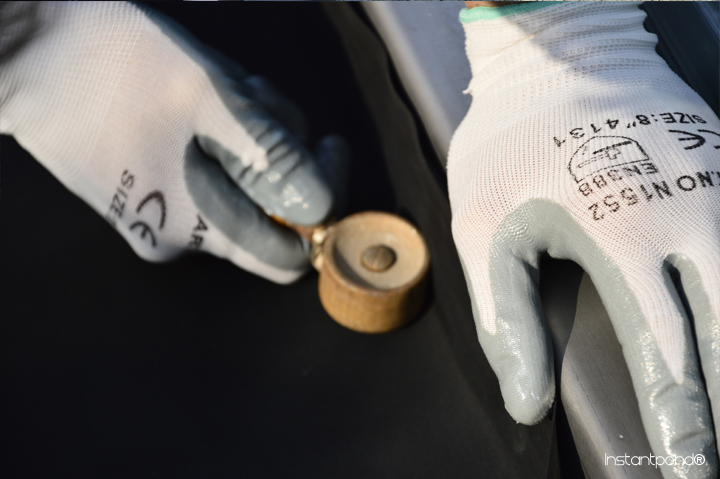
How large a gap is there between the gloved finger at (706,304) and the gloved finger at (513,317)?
0.48 ft

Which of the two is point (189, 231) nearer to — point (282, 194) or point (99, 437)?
point (282, 194)

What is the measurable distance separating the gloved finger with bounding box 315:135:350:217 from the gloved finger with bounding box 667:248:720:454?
0.58 m

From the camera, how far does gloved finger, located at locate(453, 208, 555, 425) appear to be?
1.87ft

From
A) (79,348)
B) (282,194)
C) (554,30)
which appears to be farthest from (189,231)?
(554,30)

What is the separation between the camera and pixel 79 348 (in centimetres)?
92

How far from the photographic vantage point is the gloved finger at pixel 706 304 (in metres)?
0.50

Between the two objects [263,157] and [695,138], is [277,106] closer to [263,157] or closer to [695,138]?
[263,157]

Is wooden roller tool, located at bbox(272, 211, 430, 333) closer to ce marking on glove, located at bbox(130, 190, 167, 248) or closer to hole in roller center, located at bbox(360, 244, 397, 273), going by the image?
hole in roller center, located at bbox(360, 244, 397, 273)

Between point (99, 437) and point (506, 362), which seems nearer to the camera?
point (506, 362)

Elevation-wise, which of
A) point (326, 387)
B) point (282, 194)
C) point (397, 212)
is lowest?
point (326, 387)

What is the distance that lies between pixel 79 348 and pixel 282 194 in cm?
46

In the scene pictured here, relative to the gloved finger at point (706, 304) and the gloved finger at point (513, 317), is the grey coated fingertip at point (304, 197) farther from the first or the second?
the gloved finger at point (706, 304)

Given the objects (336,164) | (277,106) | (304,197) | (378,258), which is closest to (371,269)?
(378,258)

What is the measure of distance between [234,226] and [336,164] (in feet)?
0.85
